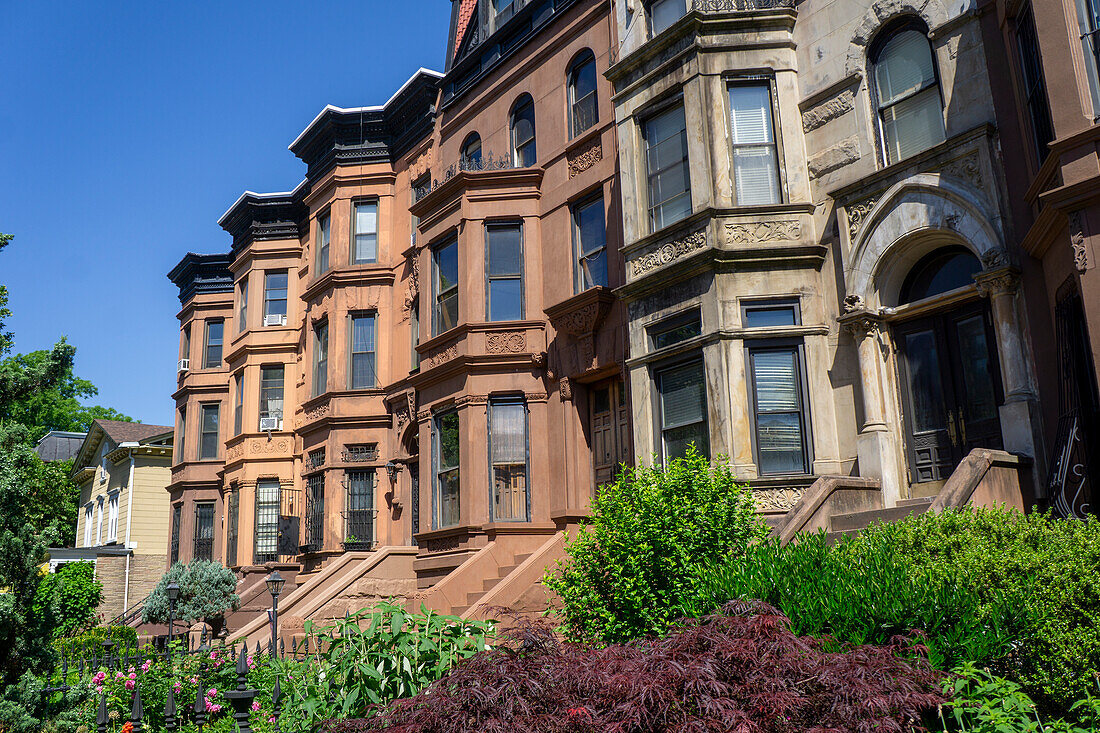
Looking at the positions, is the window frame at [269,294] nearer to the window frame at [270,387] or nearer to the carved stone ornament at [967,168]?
the window frame at [270,387]

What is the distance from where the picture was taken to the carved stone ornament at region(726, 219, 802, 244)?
13945mm

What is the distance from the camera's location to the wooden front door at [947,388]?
1198 centimetres

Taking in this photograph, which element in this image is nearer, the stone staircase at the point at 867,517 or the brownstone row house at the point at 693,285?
the stone staircase at the point at 867,517

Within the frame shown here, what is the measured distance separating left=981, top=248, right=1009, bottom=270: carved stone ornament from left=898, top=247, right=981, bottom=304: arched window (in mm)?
694

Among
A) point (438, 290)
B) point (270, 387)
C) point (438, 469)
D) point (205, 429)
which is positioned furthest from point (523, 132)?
point (205, 429)

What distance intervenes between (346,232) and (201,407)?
500 inches

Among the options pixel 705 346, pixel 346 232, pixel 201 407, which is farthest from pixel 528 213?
pixel 201 407

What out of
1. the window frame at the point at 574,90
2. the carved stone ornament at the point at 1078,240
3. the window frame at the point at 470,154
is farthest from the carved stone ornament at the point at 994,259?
the window frame at the point at 470,154

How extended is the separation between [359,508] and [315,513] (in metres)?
1.76

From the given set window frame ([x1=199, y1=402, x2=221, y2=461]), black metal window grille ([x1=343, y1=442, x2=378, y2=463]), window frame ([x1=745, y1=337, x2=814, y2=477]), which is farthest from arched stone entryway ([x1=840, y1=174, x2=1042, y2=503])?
window frame ([x1=199, y1=402, x2=221, y2=461])

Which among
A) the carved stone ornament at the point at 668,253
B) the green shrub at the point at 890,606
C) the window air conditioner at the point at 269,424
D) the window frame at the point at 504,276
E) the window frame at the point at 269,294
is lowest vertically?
the green shrub at the point at 890,606

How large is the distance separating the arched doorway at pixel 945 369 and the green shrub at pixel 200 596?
736 inches

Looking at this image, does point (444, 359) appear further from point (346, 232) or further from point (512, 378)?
point (346, 232)

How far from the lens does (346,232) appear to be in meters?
25.6
